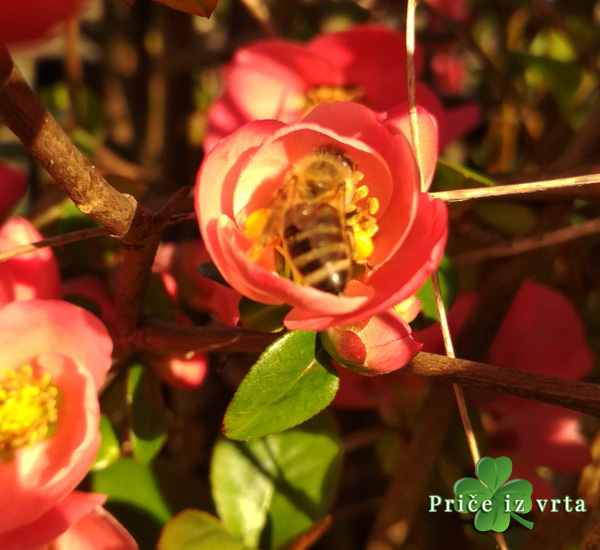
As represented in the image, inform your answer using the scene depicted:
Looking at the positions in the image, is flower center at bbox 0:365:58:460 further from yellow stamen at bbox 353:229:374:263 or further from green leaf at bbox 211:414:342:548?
yellow stamen at bbox 353:229:374:263

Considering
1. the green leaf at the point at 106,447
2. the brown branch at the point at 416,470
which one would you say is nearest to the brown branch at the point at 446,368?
the green leaf at the point at 106,447

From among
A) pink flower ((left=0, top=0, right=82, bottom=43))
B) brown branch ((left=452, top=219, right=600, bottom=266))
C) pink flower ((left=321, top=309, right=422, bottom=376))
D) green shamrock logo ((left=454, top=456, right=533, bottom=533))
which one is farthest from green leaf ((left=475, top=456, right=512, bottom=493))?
pink flower ((left=0, top=0, right=82, bottom=43))

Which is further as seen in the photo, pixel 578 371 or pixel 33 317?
pixel 578 371

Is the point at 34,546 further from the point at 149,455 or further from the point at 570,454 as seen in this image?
the point at 570,454

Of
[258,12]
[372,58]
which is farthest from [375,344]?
[258,12]

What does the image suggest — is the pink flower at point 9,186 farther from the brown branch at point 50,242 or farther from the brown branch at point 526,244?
the brown branch at point 526,244

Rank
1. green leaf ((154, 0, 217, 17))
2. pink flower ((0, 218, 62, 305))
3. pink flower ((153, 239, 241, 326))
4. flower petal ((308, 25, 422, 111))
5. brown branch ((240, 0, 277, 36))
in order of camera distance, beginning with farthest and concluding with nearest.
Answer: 1. brown branch ((240, 0, 277, 36))
2. flower petal ((308, 25, 422, 111))
3. pink flower ((153, 239, 241, 326))
4. pink flower ((0, 218, 62, 305))
5. green leaf ((154, 0, 217, 17))

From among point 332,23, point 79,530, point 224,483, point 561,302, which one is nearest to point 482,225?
point 561,302
